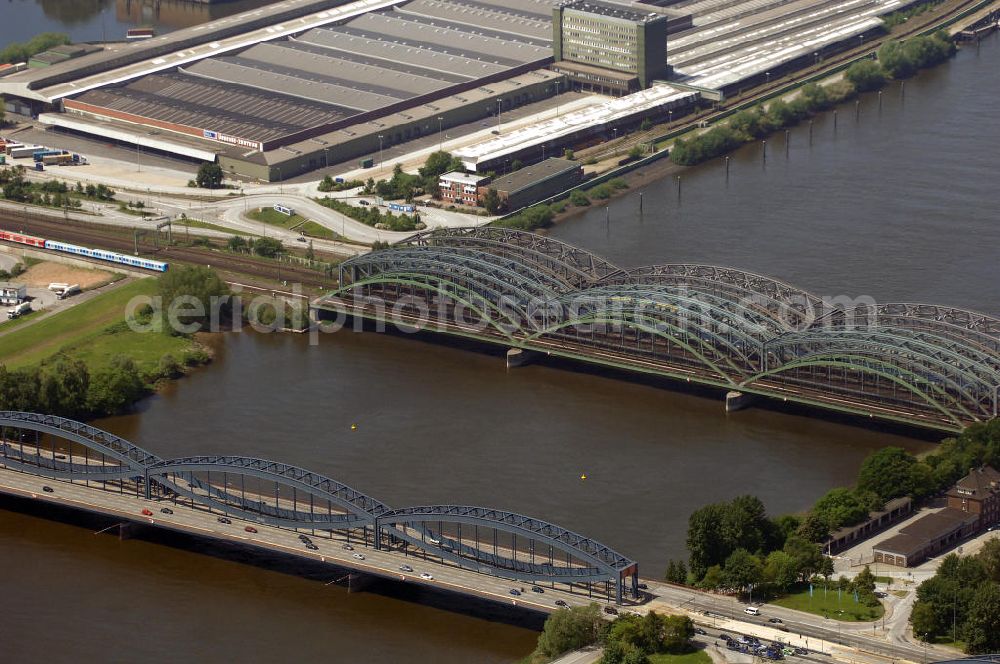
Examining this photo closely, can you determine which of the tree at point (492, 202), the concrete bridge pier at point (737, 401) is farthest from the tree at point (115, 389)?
the tree at point (492, 202)

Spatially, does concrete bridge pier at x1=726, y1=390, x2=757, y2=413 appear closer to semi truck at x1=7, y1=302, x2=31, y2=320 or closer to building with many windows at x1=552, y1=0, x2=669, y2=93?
semi truck at x1=7, y1=302, x2=31, y2=320

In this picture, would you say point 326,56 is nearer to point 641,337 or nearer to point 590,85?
point 590,85

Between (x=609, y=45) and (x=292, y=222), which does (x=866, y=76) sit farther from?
(x=292, y=222)

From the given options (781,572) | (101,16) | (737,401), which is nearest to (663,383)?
(737,401)

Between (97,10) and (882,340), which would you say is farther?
(97,10)

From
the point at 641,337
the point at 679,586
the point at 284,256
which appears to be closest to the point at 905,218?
the point at 641,337
